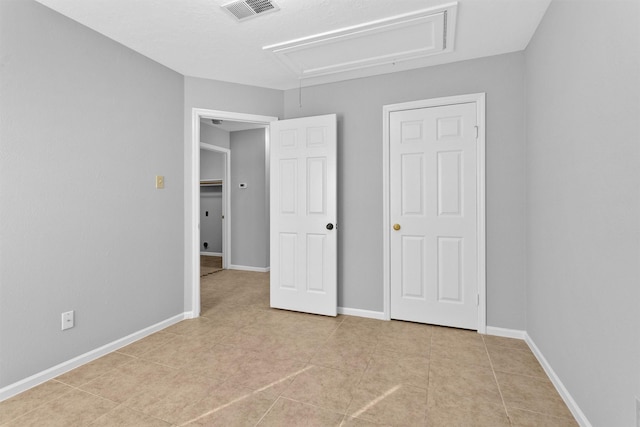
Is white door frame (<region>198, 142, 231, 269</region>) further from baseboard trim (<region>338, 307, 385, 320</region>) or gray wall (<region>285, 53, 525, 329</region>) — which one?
baseboard trim (<region>338, 307, 385, 320</region>)

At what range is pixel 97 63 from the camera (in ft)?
7.72

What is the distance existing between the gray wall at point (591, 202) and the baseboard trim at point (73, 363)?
3.17 meters

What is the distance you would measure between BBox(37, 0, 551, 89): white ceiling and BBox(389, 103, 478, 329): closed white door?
24.2 inches

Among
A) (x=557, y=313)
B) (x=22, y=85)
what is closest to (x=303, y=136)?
(x=22, y=85)

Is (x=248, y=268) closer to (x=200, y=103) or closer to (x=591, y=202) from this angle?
(x=200, y=103)

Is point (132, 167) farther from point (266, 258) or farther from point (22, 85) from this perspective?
point (266, 258)

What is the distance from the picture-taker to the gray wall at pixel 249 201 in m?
5.41

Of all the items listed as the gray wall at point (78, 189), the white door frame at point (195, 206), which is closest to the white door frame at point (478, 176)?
the white door frame at point (195, 206)

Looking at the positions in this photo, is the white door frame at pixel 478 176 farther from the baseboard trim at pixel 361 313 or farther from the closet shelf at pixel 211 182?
the closet shelf at pixel 211 182

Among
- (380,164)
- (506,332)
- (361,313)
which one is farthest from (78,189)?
(506,332)

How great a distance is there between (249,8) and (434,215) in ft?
7.41

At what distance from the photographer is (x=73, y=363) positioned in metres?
2.19

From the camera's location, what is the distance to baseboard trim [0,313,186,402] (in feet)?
6.16

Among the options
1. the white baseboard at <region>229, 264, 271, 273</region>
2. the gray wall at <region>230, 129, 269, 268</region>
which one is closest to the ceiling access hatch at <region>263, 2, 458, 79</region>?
the gray wall at <region>230, 129, 269, 268</region>
